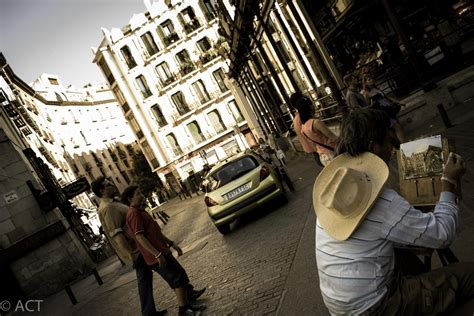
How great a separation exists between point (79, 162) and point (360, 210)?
51.1 m

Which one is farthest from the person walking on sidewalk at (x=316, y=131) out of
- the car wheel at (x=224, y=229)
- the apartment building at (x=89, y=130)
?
the apartment building at (x=89, y=130)

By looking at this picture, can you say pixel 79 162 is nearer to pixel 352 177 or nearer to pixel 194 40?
pixel 194 40

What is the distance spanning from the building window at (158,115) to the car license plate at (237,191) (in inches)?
1460

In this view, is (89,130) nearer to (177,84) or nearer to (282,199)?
(177,84)

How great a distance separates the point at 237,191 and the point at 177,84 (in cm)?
3647

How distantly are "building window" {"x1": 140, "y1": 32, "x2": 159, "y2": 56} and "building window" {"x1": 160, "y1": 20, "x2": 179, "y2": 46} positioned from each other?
138cm

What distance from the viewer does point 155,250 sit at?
504 centimetres

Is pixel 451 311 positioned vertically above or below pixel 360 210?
below

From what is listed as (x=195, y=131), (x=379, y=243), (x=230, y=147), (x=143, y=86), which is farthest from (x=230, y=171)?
(x=143, y=86)

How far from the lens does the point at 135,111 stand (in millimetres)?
45781

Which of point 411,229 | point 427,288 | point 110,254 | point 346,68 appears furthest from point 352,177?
point 346,68

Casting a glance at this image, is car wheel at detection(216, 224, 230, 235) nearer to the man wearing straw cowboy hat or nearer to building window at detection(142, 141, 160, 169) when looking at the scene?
the man wearing straw cowboy hat

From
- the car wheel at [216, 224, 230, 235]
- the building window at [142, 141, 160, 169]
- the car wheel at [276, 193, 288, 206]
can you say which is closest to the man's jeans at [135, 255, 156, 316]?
the car wheel at [216, 224, 230, 235]

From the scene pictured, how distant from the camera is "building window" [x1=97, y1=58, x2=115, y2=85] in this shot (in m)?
47.2
